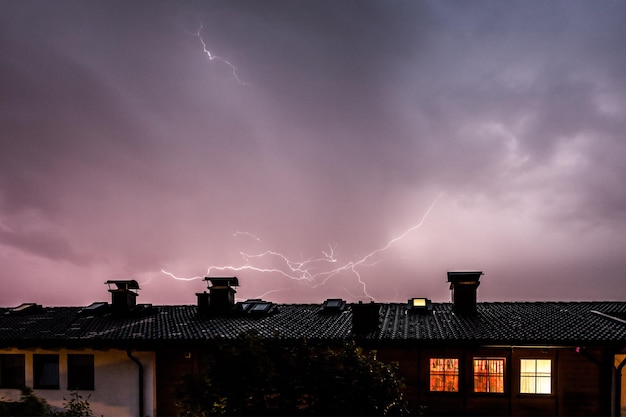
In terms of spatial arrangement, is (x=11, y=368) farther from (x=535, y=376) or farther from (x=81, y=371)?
(x=535, y=376)

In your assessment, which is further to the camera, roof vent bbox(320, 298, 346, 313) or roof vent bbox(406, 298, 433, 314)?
roof vent bbox(320, 298, 346, 313)

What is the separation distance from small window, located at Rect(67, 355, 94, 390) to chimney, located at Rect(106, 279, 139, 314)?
3.09 metres

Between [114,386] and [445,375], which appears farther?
[114,386]

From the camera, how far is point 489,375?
46.8 ft

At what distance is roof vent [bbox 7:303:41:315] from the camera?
780 inches

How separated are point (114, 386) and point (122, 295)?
4.46m

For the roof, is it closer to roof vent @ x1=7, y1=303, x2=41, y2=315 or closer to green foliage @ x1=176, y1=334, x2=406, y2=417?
roof vent @ x1=7, y1=303, x2=41, y2=315

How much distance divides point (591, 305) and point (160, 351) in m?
16.3

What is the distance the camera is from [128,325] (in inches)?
668

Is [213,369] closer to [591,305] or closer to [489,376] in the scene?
[489,376]

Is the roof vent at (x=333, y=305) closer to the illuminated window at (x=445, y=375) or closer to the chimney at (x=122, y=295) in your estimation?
the illuminated window at (x=445, y=375)

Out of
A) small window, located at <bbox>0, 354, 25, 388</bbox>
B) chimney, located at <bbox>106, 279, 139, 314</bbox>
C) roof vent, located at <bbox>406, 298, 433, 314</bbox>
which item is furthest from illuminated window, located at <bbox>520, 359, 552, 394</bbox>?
small window, located at <bbox>0, 354, 25, 388</bbox>

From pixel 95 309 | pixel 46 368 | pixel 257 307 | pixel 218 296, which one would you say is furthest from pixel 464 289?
pixel 46 368

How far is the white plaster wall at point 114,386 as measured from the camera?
602 inches
